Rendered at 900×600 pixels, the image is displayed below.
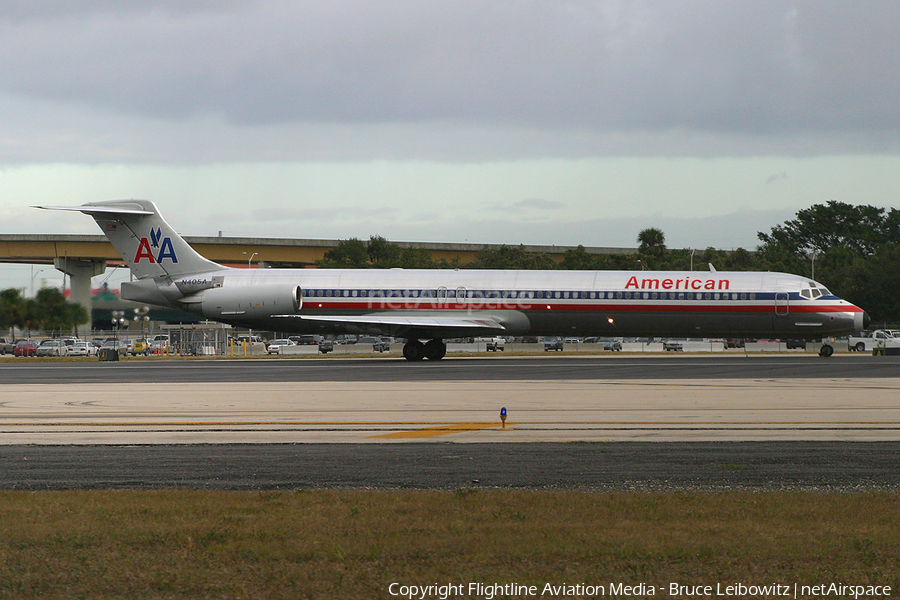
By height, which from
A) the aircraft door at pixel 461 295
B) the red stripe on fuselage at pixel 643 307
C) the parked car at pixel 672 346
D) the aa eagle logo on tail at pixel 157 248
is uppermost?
the aa eagle logo on tail at pixel 157 248

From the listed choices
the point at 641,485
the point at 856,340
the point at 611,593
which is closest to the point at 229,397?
the point at 641,485

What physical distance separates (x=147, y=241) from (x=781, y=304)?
27.8 m

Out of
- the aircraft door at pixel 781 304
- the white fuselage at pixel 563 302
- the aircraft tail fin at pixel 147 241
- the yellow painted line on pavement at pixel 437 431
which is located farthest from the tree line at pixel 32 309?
the yellow painted line on pavement at pixel 437 431

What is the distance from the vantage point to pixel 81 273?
75625 millimetres

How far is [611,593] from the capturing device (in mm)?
5664

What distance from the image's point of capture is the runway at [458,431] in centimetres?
1046

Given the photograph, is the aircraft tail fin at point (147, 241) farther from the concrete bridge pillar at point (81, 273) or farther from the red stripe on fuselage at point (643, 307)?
the concrete bridge pillar at point (81, 273)

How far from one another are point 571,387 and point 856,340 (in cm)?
4175

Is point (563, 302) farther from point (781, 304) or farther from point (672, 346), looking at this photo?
point (672, 346)

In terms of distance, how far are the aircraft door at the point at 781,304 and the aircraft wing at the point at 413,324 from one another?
36.9 feet

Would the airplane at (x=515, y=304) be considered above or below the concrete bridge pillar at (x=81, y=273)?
below

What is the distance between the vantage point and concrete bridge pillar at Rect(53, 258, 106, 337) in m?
65.8

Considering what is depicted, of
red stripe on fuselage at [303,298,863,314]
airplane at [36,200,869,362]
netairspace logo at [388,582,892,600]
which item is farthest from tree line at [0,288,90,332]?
netairspace logo at [388,582,892,600]

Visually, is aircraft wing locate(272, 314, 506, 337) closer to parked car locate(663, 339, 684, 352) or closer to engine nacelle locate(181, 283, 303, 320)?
engine nacelle locate(181, 283, 303, 320)
